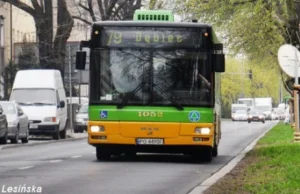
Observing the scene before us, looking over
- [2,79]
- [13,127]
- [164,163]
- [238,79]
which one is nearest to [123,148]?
[164,163]

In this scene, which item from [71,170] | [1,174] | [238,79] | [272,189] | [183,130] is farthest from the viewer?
[238,79]

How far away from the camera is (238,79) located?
145 m

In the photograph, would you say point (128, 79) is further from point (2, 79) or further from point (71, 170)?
point (2, 79)

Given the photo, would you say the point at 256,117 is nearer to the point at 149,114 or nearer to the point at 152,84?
the point at 152,84

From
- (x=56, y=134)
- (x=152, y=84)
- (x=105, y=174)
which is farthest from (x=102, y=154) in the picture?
(x=56, y=134)

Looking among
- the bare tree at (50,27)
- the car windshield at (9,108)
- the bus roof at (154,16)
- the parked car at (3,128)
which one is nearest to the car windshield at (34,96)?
the car windshield at (9,108)

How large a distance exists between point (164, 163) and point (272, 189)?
8.67 meters

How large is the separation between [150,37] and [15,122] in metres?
14.2

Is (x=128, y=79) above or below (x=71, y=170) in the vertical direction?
above

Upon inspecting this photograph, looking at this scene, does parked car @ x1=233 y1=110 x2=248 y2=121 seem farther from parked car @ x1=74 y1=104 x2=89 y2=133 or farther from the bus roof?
the bus roof

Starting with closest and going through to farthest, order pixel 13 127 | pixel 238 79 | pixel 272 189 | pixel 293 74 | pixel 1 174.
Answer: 1. pixel 272 189
2. pixel 1 174
3. pixel 293 74
4. pixel 13 127
5. pixel 238 79

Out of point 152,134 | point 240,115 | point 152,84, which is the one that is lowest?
point 240,115

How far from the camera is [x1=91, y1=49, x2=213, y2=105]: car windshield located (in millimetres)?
21641

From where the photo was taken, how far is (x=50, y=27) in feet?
169
